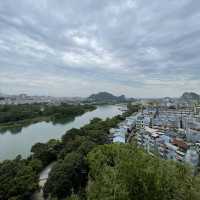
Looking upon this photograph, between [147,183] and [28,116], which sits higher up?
[147,183]

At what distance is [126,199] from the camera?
2260 mm

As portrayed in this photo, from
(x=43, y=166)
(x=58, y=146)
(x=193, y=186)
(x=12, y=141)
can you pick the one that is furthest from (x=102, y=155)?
(x=12, y=141)

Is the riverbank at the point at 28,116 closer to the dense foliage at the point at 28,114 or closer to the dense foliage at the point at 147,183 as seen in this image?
the dense foliage at the point at 28,114

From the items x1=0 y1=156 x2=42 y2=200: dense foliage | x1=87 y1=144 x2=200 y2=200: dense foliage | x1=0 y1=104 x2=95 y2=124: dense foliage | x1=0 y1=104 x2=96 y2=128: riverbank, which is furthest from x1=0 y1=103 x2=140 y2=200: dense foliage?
x1=0 y1=104 x2=95 y2=124: dense foliage

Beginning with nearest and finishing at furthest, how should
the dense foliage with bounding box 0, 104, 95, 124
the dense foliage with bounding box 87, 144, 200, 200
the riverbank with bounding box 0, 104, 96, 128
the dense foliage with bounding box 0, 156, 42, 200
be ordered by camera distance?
the dense foliage with bounding box 87, 144, 200, 200 → the dense foliage with bounding box 0, 156, 42, 200 → the riverbank with bounding box 0, 104, 96, 128 → the dense foliage with bounding box 0, 104, 95, 124

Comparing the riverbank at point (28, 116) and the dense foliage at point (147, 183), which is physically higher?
the dense foliage at point (147, 183)

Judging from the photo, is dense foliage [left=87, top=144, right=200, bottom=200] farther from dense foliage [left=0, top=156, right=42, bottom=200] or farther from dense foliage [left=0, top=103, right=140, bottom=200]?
dense foliage [left=0, top=156, right=42, bottom=200]

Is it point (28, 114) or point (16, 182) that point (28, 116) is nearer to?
point (28, 114)

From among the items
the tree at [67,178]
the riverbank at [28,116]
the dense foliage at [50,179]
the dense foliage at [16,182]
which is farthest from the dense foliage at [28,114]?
the tree at [67,178]

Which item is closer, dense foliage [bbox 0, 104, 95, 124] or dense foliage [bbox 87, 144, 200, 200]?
dense foliage [bbox 87, 144, 200, 200]

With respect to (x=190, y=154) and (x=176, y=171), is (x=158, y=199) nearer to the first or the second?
(x=176, y=171)

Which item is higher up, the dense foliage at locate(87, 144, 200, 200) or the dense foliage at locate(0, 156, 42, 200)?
the dense foliage at locate(87, 144, 200, 200)

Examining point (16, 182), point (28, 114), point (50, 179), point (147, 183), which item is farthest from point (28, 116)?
point (147, 183)

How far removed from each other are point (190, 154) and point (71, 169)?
13.1ft
